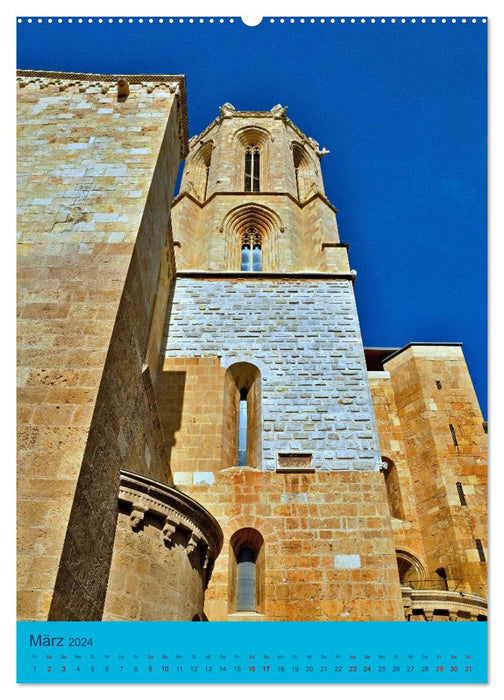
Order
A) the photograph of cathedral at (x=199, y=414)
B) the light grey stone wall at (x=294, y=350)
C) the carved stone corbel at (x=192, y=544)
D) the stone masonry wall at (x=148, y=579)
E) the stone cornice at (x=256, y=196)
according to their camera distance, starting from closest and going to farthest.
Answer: the photograph of cathedral at (x=199, y=414)
the stone masonry wall at (x=148, y=579)
the carved stone corbel at (x=192, y=544)
the light grey stone wall at (x=294, y=350)
the stone cornice at (x=256, y=196)

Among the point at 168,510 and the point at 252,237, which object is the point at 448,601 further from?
the point at 252,237

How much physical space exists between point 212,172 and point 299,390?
10.9 m

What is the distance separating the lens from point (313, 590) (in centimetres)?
725

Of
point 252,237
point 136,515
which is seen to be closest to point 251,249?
point 252,237

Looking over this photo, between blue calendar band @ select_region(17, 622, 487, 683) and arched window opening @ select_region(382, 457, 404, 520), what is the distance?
8.24 m

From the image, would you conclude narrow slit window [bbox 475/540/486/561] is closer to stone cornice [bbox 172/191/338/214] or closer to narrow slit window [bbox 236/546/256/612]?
narrow slit window [bbox 236/546/256/612]

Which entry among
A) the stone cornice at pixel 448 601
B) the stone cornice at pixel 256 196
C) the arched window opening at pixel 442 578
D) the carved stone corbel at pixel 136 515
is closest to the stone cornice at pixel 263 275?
the stone cornice at pixel 256 196

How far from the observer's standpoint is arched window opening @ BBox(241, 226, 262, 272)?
15.1m

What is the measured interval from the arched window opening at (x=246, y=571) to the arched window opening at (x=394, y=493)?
13.9 ft

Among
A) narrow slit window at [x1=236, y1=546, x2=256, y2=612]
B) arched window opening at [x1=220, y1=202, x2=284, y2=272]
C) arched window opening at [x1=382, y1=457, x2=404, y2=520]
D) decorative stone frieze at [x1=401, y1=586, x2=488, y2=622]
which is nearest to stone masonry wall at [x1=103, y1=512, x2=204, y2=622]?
narrow slit window at [x1=236, y1=546, x2=256, y2=612]

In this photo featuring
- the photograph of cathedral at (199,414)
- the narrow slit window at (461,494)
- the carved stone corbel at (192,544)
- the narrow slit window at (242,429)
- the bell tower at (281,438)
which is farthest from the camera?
the narrow slit window at (461,494)

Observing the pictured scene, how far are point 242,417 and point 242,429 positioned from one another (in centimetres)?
27

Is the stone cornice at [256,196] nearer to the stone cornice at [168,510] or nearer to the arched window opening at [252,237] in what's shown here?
the arched window opening at [252,237]

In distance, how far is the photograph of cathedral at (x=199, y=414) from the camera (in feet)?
13.3
